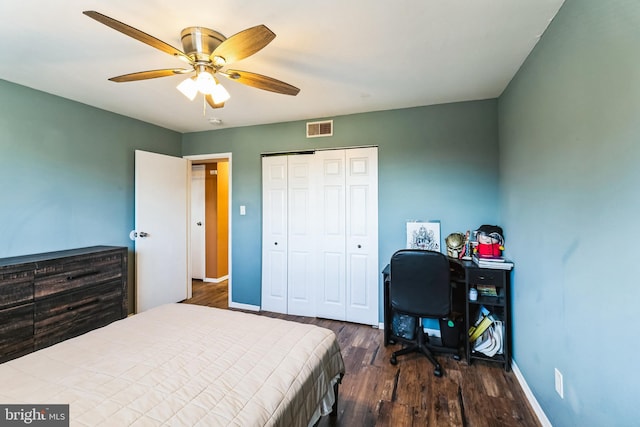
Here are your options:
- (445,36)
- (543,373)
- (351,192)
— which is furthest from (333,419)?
(445,36)

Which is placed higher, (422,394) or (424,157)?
(424,157)

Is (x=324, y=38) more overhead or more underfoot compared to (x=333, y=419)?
more overhead

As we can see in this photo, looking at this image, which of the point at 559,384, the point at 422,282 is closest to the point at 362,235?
the point at 422,282

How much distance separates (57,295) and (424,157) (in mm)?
3635

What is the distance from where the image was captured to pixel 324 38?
1757 mm

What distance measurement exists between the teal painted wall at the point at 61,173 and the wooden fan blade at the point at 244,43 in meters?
2.19

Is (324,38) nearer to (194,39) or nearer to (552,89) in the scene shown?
(194,39)

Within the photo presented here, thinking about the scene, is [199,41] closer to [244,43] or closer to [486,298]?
[244,43]

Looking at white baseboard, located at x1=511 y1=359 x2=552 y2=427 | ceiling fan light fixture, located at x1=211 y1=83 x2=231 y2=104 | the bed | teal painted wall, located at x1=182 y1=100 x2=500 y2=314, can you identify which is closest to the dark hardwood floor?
white baseboard, located at x1=511 y1=359 x2=552 y2=427

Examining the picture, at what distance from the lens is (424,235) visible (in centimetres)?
296

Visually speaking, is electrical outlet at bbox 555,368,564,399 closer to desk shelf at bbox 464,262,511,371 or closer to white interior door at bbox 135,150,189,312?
desk shelf at bbox 464,262,511,371

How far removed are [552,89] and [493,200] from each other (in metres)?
1.35

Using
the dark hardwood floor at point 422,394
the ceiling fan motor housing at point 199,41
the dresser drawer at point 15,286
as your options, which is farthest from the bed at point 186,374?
the ceiling fan motor housing at point 199,41
